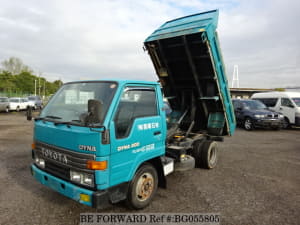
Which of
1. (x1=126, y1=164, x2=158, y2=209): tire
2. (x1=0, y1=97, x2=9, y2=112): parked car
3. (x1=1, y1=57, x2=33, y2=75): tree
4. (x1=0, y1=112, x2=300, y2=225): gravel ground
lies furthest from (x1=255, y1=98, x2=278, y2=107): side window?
(x1=1, y1=57, x2=33, y2=75): tree

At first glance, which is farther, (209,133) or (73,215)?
(209,133)

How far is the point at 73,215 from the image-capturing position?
299 centimetres

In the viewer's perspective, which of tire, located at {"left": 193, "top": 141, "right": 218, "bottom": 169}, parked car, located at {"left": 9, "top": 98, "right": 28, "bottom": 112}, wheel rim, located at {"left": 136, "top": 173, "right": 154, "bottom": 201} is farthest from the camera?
parked car, located at {"left": 9, "top": 98, "right": 28, "bottom": 112}

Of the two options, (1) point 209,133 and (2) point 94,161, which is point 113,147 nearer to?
(2) point 94,161

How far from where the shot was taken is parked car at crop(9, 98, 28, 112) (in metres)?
19.7

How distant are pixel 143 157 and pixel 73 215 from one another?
1314 millimetres

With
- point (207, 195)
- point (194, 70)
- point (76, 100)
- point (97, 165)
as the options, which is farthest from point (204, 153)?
point (76, 100)

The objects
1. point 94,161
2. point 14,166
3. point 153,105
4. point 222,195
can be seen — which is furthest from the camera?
point 14,166

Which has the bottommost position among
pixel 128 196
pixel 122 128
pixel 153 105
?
pixel 128 196

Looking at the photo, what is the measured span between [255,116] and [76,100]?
34.1ft

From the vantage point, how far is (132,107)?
9.89ft

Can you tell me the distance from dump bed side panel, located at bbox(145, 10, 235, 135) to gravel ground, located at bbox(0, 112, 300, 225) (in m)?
1.38

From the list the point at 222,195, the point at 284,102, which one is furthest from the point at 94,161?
the point at 284,102

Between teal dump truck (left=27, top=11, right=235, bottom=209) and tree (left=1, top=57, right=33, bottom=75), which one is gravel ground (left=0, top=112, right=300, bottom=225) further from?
tree (left=1, top=57, right=33, bottom=75)
